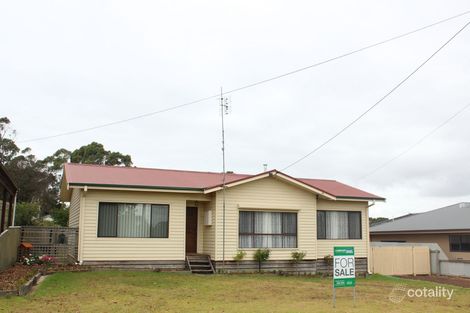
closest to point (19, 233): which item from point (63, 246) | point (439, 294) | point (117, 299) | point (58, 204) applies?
point (63, 246)

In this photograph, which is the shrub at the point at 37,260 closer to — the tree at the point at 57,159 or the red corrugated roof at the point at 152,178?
the red corrugated roof at the point at 152,178

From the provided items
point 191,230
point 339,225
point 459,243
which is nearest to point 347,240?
point 339,225

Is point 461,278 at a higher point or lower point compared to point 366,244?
lower

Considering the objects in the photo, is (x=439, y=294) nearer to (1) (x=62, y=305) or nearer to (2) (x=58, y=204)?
(1) (x=62, y=305)

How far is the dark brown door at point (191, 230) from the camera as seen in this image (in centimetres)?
2147

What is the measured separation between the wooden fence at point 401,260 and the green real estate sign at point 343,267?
13.1 meters

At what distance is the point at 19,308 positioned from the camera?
10.8 meters

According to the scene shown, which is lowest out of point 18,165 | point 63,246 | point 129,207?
point 63,246

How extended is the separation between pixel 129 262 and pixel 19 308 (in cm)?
858

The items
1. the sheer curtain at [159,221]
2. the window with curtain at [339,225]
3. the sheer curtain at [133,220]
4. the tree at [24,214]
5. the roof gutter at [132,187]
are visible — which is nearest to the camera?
the roof gutter at [132,187]

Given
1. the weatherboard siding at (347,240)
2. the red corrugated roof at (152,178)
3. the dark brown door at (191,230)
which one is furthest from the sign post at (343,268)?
the weatherboard siding at (347,240)

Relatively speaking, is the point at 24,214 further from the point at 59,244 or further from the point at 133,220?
the point at 133,220

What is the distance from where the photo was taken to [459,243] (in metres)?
30.2

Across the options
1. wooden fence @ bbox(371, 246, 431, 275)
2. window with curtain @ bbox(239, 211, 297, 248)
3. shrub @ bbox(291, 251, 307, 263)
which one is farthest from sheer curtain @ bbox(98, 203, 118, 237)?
wooden fence @ bbox(371, 246, 431, 275)
